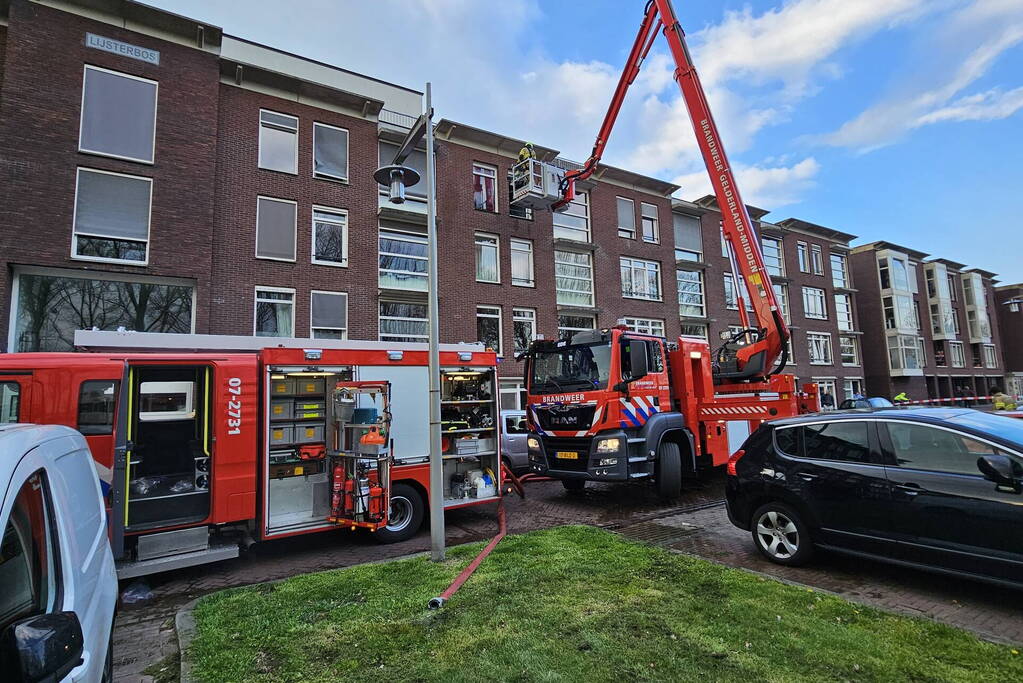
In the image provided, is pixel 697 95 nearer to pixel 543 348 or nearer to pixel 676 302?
pixel 543 348

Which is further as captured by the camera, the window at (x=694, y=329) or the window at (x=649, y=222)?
the window at (x=694, y=329)

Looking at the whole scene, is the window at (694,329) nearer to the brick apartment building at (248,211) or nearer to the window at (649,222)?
the brick apartment building at (248,211)

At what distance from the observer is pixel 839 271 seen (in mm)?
36406

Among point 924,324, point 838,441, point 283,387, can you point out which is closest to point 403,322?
point 283,387

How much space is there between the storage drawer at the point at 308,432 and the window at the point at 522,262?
1443cm

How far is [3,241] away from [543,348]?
43.0 feet

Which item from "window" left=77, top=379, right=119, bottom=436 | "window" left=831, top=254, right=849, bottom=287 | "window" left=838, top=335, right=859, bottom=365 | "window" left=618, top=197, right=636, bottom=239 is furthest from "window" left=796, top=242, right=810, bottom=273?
"window" left=77, top=379, right=119, bottom=436

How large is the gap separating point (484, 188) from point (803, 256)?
919 inches

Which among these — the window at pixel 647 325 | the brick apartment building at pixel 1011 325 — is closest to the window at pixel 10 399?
the window at pixel 647 325

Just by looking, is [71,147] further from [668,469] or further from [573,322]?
[573,322]

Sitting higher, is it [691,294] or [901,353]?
[691,294]

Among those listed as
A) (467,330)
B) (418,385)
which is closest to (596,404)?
(418,385)

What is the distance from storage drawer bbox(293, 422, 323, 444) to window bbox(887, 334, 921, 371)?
4263cm

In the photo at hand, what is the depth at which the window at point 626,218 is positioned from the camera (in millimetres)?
24953
